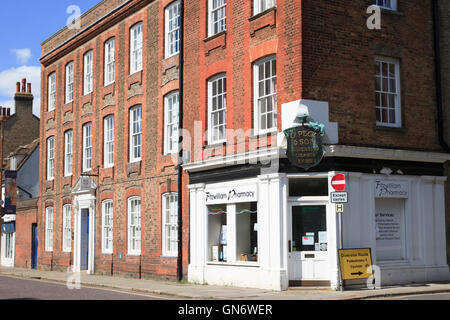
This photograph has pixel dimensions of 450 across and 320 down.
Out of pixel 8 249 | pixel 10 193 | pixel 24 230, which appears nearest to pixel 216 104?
pixel 24 230

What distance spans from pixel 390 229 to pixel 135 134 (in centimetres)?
1112

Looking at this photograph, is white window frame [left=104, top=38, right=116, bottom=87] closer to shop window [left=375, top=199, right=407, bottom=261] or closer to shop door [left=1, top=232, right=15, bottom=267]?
shop window [left=375, top=199, right=407, bottom=261]

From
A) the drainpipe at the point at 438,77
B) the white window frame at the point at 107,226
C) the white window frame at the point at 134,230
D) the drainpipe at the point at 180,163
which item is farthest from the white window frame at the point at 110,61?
the drainpipe at the point at 438,77

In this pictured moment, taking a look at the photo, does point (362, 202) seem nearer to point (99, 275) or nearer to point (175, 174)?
point (175, 174)

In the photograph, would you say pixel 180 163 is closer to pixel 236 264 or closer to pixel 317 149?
pixel 236 264

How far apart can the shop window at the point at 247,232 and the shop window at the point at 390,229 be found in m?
3.37

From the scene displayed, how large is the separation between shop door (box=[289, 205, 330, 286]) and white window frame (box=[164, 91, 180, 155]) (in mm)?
6667

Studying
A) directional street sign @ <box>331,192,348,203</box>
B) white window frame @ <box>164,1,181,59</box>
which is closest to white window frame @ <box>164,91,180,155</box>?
white window frame @ <box>164,1,181,59</box>

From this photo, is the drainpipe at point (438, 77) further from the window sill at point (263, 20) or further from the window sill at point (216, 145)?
the window sill at point (216, 145)

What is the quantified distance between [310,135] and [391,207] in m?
3.46

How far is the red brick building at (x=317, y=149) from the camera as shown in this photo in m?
16.8

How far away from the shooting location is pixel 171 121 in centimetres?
2278

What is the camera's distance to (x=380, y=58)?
1828cm

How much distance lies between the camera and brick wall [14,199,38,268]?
113 ft
